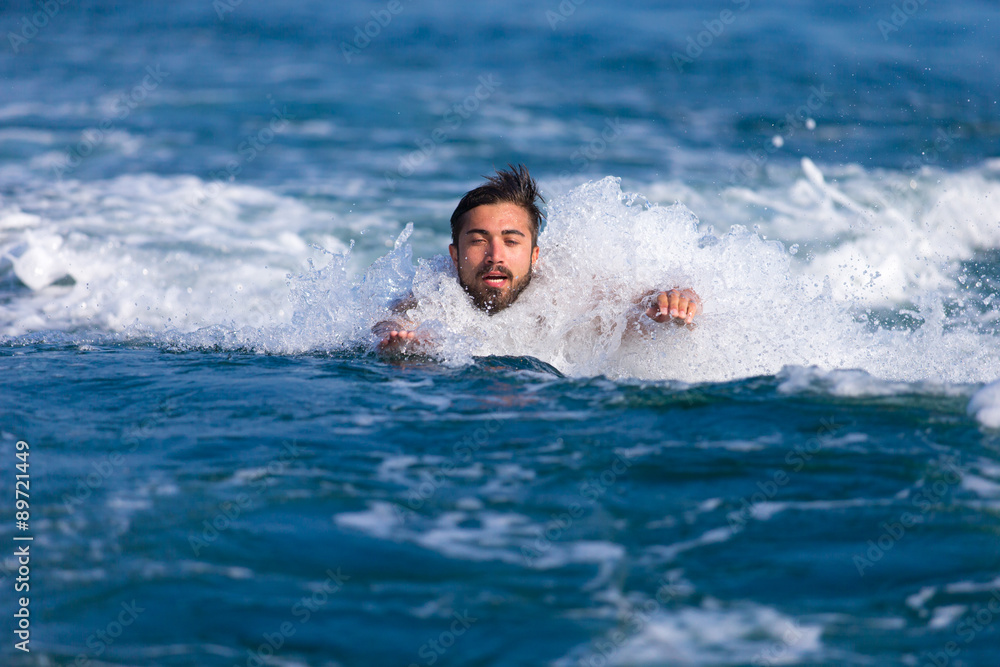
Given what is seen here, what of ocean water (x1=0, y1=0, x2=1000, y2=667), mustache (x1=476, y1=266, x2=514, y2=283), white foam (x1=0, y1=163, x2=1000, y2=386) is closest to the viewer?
ocean water (x1=0, y1=0, x2=1000, y2=667)

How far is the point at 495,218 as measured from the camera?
5.71 meters

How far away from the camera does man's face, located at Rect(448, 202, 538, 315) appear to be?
5.68 m

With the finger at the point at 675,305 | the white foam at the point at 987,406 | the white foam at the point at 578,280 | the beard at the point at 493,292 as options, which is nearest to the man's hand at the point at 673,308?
the finger at the point at 675,305

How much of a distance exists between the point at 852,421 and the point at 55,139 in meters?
12.1

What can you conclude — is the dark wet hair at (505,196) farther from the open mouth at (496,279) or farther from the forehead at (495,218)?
the open mouth at (496,279)

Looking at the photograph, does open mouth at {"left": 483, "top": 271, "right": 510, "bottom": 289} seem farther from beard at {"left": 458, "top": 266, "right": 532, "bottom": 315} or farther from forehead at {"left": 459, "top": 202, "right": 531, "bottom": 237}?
forehead at {"left": 459, "top": 202, "right": 531, "bottom": 237}

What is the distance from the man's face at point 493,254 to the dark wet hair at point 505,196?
4cm

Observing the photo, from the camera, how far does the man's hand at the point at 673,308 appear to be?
17.3 ft

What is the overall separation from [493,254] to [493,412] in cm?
150

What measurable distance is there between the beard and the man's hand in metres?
0.89

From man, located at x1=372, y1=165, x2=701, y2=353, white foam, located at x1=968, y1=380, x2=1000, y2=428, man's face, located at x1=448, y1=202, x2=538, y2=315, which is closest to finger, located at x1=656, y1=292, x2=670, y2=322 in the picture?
man, located at x1=372, y1=165, x2=701, y2=353

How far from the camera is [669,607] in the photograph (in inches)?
117

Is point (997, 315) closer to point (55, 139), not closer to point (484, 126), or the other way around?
point (484, 126)

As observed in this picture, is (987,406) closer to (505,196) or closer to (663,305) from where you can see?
(663,305)
